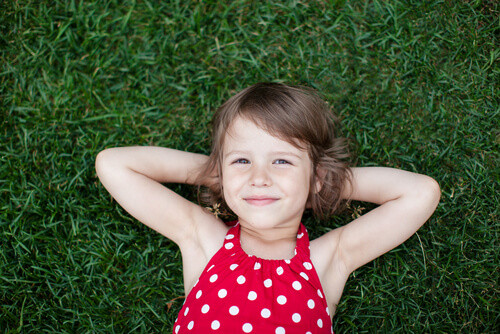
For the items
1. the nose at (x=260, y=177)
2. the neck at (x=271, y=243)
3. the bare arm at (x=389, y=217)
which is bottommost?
the neck at (x=271, y=243)

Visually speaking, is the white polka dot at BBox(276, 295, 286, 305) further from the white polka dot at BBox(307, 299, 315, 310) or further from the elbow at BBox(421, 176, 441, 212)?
the elbow at BBox(421, 176, 441, 212)

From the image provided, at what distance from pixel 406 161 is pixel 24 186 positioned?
273 cm

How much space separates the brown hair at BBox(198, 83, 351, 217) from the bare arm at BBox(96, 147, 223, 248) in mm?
244

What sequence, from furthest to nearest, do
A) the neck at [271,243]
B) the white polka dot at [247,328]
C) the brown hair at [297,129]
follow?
the neck at [271,243]
the brown hair at [297,129]
the white polka dot at [247,328]

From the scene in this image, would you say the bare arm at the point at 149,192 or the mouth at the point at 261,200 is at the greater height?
the mouth at the point at 261,200

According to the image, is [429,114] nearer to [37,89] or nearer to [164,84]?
[164,84]

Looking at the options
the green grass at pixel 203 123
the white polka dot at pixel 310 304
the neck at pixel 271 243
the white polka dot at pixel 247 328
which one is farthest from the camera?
the green grass at pixel 203 123

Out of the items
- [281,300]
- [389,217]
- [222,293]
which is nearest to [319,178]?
[389,217]

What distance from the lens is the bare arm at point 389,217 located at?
236 cm

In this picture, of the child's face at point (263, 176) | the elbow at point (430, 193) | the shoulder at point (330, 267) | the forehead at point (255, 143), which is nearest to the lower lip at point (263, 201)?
the child's face at point (263, 176)

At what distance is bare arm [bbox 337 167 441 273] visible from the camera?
236 centimetres

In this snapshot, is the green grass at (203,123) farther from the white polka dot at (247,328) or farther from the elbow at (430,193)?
the white polka dot at (247,328)

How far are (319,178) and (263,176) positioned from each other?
478 mm

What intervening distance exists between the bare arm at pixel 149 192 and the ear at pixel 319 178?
69cm
